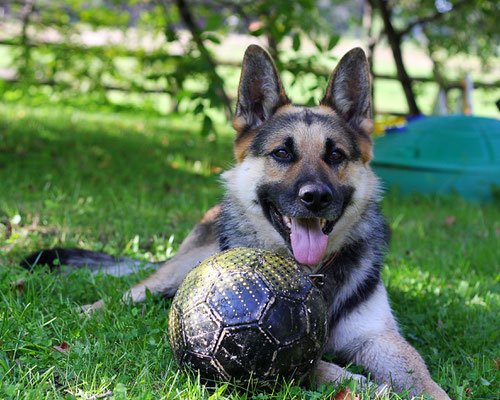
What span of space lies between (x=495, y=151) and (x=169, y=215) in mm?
5074

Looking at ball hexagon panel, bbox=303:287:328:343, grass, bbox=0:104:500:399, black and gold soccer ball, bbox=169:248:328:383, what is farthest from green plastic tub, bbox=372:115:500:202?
black and gold soccer ball, bbox=169:248:328:383

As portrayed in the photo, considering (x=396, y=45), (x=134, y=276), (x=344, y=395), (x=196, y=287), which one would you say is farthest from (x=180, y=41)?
(x=396, y=45)

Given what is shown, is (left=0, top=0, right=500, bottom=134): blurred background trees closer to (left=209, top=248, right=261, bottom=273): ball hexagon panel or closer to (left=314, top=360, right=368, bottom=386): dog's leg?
(left=209, top=248, right=261, bottom=273): ball hexagon panel

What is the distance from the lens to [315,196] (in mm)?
3172

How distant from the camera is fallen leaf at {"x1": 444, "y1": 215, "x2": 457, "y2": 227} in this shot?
22.4 ft

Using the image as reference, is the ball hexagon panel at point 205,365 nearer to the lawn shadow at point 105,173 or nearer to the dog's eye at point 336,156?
the dog's eye at point 336,156

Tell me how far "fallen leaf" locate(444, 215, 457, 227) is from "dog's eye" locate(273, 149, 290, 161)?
12.9 ft

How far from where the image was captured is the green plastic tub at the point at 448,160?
26.7 ft

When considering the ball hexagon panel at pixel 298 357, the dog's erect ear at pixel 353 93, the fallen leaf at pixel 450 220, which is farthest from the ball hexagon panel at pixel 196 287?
the fallen leaf at pixel 450 220

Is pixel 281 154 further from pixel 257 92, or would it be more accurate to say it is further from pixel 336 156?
pixel 257 92

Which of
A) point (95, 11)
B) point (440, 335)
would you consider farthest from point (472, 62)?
point (440, 335)

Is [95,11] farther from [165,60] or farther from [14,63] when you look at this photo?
[165,60]

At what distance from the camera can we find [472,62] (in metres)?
13.4

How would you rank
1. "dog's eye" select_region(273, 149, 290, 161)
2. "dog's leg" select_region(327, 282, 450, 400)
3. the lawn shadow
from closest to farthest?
"dog's leg" select_region(327, 282, 450, 400) → "dog's eye" select_region(273, 149, 290, 161) → the lawn shadow
